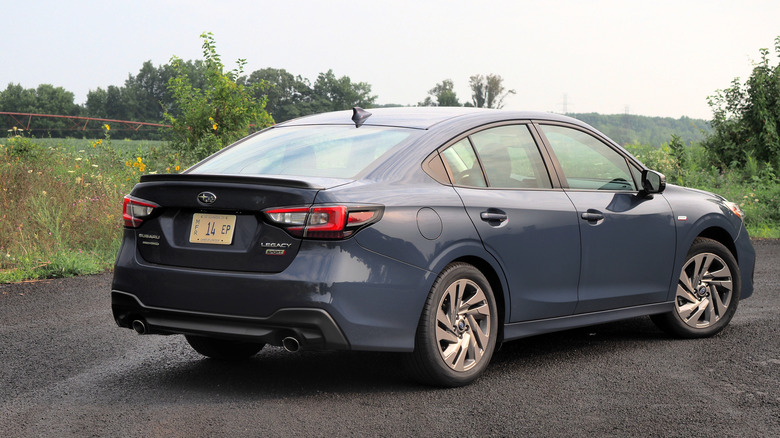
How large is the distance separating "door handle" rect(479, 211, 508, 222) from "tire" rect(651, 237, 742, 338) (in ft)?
6.78

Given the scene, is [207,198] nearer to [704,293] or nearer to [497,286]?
[497,286]

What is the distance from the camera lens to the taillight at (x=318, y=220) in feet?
15.5

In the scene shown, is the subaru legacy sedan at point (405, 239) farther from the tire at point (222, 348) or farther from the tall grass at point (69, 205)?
the tall grass at point (69, 205)

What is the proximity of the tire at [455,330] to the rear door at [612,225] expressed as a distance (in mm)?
953

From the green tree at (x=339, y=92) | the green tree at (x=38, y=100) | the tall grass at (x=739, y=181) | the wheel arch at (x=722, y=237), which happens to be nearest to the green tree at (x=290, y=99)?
the green tree at (x=339, y=92)

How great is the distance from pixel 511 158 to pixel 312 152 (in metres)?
1.32

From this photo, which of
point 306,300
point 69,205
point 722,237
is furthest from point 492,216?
point 69,205

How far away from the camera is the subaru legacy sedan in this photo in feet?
15.7

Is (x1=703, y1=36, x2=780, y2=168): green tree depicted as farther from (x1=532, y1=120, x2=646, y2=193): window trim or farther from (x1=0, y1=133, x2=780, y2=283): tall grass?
(x1=532, y1=120, x2=646, y2=193): window trim

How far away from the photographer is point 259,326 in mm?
4844

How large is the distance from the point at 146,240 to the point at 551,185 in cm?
262

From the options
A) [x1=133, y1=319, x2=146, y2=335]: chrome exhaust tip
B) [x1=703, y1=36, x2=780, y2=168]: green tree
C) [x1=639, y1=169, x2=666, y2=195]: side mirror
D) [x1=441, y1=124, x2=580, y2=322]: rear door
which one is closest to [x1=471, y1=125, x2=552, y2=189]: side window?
[x1=441, y1=124, x2=580, y2=322]: rear door

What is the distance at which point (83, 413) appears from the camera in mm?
4871

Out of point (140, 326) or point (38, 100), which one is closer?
point (140, 326)
